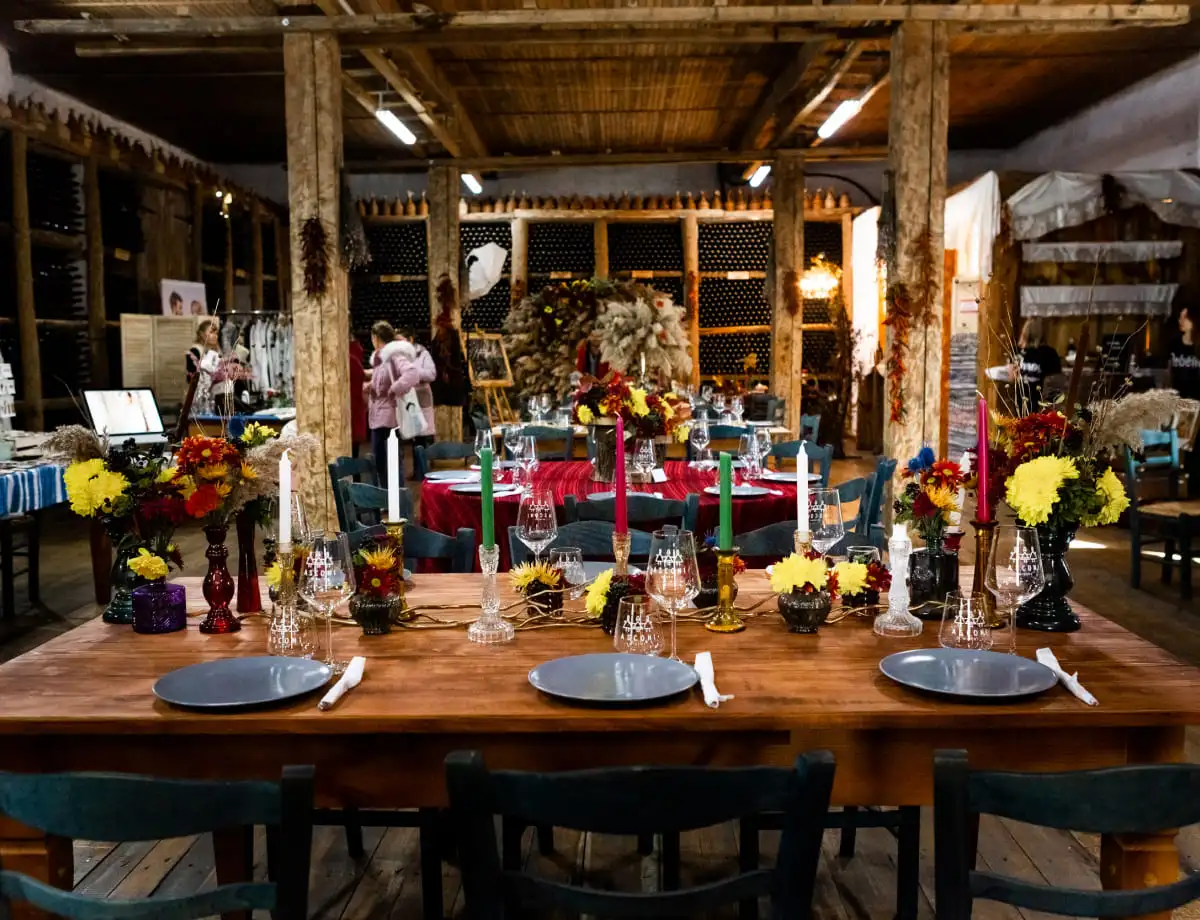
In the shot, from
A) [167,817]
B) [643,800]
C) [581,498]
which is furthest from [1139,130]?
[167,817]

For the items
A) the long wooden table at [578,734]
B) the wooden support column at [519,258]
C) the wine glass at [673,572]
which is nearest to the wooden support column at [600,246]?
the wooden support column at [519,258]

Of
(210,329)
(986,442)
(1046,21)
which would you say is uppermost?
(1046,21)

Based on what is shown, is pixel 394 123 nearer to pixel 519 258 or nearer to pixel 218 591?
pixel 519 258

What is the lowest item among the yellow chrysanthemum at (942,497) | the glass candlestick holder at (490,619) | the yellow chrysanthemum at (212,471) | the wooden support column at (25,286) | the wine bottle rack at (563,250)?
the glass candlestick holder at (490,619)

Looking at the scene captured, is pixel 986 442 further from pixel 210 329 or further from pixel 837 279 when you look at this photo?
pixel 837 279

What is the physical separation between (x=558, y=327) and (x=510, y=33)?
515 cm

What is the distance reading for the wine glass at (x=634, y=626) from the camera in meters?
1.97

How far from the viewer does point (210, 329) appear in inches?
332

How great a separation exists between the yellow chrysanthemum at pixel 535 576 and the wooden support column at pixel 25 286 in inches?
272

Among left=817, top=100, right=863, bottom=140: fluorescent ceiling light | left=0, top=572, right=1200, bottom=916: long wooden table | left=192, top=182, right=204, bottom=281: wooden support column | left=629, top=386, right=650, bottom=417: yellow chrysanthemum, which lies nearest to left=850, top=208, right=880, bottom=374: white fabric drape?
left=817, top=100, right=863, bottom=140: fluorescent ceiling light

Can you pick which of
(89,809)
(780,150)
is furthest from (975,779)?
(780,150)

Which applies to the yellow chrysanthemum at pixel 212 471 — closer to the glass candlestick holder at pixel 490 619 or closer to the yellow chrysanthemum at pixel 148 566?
the yellow chrysanthemum at pixel 148 566

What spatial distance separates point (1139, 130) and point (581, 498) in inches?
326

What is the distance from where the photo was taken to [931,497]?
2.29 meters
